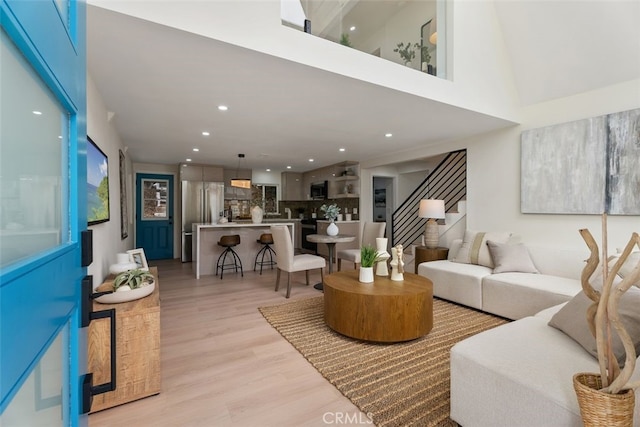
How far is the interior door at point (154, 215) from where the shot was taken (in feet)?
22.5

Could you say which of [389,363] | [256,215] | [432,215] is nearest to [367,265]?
[389,363]

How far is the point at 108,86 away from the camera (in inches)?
102

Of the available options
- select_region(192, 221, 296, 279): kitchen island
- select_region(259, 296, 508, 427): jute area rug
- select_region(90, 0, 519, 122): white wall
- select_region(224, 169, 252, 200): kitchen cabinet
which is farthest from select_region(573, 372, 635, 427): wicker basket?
select_region(224, 169, 252, 200): kitchen cabinet

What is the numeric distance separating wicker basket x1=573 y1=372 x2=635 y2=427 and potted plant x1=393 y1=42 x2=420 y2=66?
3.66 meters

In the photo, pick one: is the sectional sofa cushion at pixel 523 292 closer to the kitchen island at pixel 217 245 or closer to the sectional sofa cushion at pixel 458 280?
the sectional sofa cushion at pixel 458 280

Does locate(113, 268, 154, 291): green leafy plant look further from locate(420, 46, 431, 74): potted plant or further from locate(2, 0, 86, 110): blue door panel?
locate(420, 46, 431, 74): potted plant

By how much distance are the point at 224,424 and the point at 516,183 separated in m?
4.25

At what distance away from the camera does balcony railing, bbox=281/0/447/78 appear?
8.82 feet

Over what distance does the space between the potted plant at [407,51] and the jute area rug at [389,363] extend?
3.16m

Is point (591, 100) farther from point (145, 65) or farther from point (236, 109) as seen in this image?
point (145, 65)

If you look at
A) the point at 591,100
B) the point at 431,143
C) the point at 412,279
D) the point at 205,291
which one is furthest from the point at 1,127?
the point at 431,143

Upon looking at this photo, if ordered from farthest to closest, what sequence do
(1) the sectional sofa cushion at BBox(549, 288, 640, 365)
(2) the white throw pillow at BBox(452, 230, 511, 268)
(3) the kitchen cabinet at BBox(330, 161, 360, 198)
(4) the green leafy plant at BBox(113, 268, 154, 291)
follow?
1. (3) the kitchen cabinet at BBox(330, 161, 360, 198)
2. (2) the white throw pillow at BBox(452, 230, 511, 268)
3. (4) the green leafy plant at BBox(113, 268, 154, 291)
4. (1) the sectional sofa cushion at BBox(549, 288, 640, 365)

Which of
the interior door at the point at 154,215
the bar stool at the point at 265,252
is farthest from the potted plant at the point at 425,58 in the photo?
the interior door at the point at 154,215

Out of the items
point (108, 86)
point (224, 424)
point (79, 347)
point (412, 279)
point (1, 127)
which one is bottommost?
point (224, 424)
